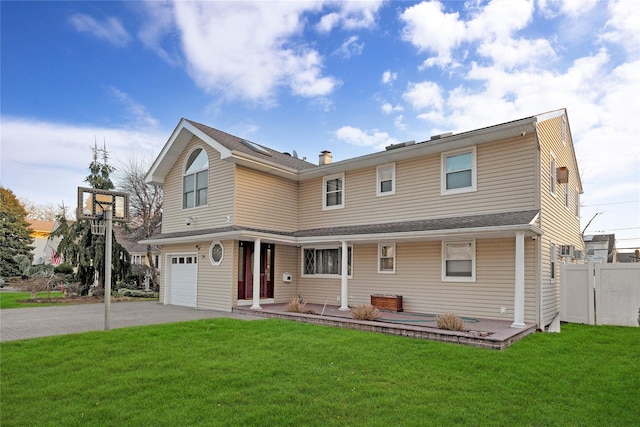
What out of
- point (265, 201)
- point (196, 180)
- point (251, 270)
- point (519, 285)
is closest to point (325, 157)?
point (265, 201)

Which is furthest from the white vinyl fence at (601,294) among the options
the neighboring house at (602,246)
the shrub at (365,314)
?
the neighboring house at (602,246)

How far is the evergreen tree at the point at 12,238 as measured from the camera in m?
32.3

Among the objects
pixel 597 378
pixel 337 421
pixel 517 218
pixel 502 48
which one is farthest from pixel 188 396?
pixel 502 48

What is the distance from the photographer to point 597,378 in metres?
5.68

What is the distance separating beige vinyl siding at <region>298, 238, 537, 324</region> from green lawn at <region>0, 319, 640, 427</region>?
1.89 metres

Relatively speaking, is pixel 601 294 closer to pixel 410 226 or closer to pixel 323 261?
pixel 410 226

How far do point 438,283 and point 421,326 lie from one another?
260cm

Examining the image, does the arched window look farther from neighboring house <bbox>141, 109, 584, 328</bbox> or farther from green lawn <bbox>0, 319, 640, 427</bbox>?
green lawn <bbox>0, 319, 640, 427</bbox>

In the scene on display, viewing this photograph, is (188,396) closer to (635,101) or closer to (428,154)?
(428,154)

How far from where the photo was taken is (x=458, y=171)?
1123 centimetres

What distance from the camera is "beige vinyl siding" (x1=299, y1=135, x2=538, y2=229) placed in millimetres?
10094

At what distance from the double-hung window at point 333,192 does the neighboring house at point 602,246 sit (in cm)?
1875

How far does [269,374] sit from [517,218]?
275 inches

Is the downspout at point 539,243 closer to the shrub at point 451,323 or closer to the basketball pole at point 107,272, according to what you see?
the shrub at point 451,323
